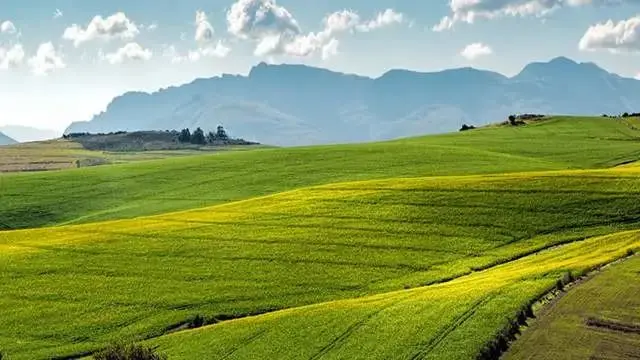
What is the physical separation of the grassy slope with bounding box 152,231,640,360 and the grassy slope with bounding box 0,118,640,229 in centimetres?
4651

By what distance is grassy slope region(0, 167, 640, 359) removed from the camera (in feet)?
139

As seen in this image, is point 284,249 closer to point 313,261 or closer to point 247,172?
point 313,261

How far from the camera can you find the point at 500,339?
29.7m

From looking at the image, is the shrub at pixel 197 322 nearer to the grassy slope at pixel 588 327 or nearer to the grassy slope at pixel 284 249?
the grassy slope at pixel 284 249

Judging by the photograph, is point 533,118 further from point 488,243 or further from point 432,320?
point 432,320

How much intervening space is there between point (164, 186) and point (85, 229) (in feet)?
101

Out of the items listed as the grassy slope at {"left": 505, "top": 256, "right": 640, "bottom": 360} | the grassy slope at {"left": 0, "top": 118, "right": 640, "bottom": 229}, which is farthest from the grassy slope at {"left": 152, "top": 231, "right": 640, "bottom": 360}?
the grassy slope at {"left": 0, "top": 118, "right": 640, "bottom": 229}

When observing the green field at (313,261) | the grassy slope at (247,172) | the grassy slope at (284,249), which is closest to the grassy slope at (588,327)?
the green field at (313,261)

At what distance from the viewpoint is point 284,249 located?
2115 inches

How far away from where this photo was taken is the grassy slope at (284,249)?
42438 mm

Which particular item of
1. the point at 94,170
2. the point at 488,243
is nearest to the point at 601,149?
→ the point at 488,243

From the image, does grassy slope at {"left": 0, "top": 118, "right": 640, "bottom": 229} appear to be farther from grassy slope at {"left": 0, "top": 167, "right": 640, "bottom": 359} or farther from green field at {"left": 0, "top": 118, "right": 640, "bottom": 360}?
grassy slope at {"left": 0, "top": 167, "right": 640, "bottom": 359}

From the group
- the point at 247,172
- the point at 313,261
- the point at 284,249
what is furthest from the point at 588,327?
the point at 247,172

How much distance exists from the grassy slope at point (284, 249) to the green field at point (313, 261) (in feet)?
0.53
